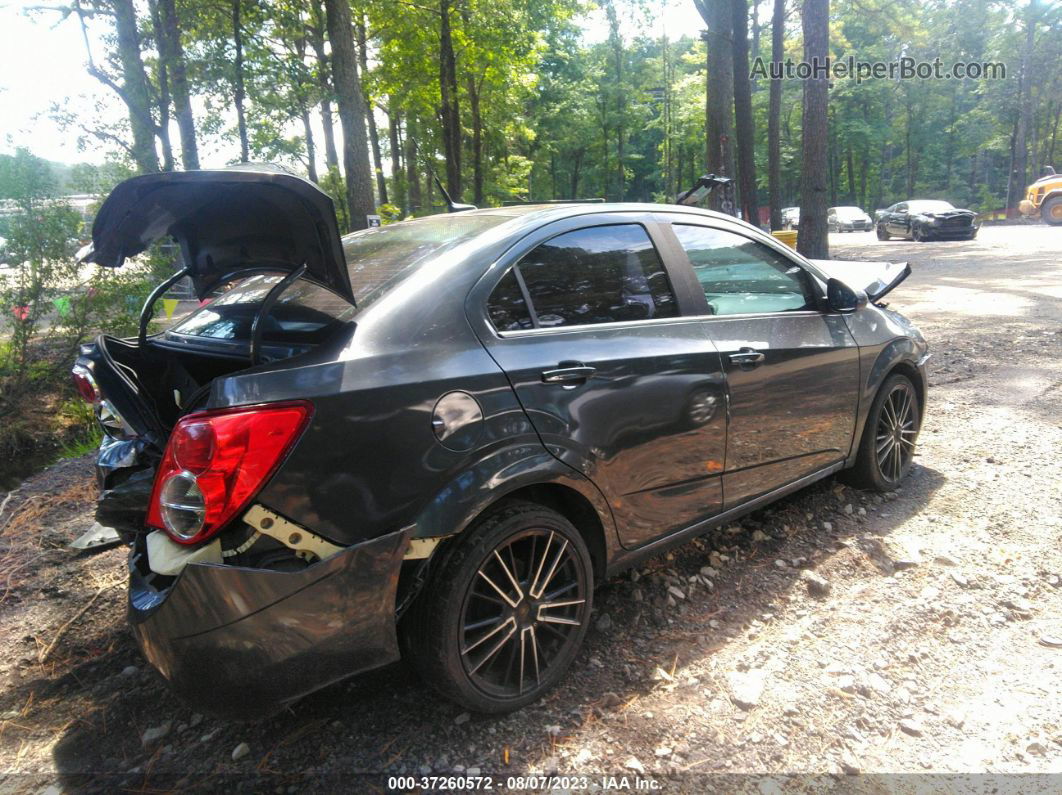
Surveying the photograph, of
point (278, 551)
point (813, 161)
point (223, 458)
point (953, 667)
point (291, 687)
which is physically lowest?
point (953, 667)

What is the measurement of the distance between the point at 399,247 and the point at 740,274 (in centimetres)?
171

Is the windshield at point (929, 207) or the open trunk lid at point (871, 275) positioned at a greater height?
the windshield at point (929, 207)

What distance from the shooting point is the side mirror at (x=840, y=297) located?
377 cm

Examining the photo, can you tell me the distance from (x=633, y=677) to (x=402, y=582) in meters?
1.05

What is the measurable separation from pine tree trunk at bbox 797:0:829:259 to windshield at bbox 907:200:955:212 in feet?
Answer: 46.0

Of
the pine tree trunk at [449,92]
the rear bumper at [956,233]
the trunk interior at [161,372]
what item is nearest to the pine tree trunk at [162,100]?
the pine tree trunk at [449,92]

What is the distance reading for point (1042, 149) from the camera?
2032 inches

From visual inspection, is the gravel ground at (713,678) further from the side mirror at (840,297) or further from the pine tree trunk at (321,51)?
the pine tree trunk at (321,51)

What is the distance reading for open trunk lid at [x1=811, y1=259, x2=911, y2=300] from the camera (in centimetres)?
430

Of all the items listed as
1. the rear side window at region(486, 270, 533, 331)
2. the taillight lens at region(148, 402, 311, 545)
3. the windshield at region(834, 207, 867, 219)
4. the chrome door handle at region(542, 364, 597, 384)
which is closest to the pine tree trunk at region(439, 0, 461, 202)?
the rear side window at region(486, 270, 533, 331)

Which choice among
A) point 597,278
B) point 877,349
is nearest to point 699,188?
point 877,349

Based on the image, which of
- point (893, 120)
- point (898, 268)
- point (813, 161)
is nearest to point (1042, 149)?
point (893, 120)

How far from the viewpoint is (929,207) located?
24.2 m

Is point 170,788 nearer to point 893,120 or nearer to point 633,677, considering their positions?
point 633,677
